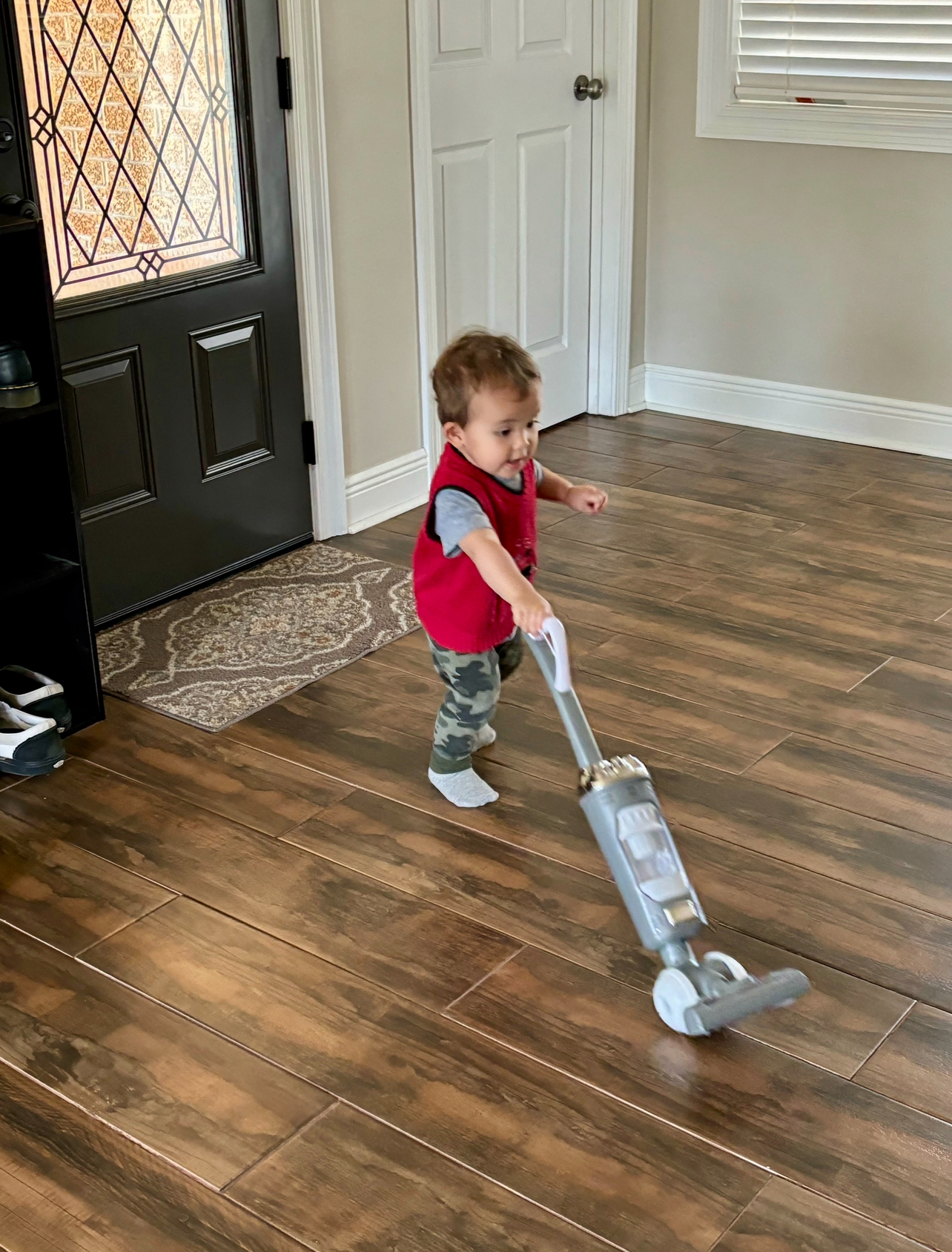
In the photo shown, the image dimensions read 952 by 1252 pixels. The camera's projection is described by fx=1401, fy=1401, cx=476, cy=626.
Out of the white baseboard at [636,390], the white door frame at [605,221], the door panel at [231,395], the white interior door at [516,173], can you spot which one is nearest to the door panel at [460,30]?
the white interior door at [516,173]

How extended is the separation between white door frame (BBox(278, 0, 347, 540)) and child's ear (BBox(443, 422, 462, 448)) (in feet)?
4.31

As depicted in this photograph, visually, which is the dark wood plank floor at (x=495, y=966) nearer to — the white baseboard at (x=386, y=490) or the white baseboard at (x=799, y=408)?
the white baseboard at (x=386, y=490)

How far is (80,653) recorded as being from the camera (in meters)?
2.71

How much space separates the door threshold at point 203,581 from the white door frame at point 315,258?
3.8 inches

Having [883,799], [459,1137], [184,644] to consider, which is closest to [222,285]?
[184,644]

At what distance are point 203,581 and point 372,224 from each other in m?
1.00

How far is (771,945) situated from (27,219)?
5.60 feet

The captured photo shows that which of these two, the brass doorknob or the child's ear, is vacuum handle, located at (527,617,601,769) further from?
the brass doorknob

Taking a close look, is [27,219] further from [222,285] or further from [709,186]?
[709,186]

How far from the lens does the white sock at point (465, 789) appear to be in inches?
97.3

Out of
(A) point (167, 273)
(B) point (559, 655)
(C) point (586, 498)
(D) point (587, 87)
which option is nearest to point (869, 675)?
(C) point (586, 498)

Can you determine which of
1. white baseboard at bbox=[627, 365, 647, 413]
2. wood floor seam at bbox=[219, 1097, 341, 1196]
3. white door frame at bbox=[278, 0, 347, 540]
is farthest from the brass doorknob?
wood floor seam at bbox=[219, 1097, 341, 1196]

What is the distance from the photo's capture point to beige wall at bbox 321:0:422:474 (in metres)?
3.34

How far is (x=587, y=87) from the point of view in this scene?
13.8ft
